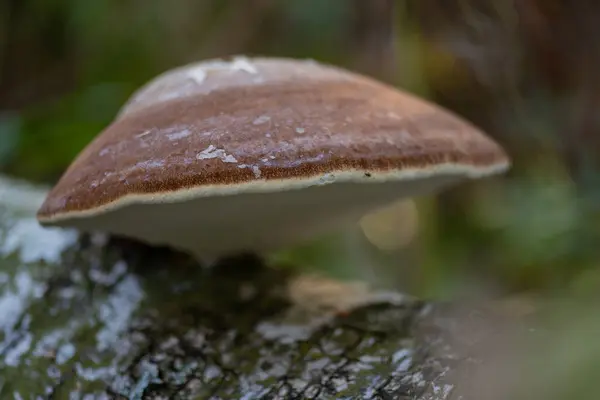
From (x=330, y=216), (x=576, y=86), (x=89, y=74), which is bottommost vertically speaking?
(x=89, y=74)

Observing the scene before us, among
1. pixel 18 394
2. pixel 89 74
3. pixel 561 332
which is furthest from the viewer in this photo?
pixel 89 74

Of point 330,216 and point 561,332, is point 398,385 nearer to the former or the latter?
point 561,332

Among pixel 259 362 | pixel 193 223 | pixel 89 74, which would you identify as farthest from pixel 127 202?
pixel 89 74

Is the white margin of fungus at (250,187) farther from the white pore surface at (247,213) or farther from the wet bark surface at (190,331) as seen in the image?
the wet bark surface at (190,331)

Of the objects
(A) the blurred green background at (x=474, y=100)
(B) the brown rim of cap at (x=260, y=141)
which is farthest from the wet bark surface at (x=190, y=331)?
(A) the blurred green background at (x=474, y=100)

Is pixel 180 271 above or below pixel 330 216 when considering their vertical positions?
below
